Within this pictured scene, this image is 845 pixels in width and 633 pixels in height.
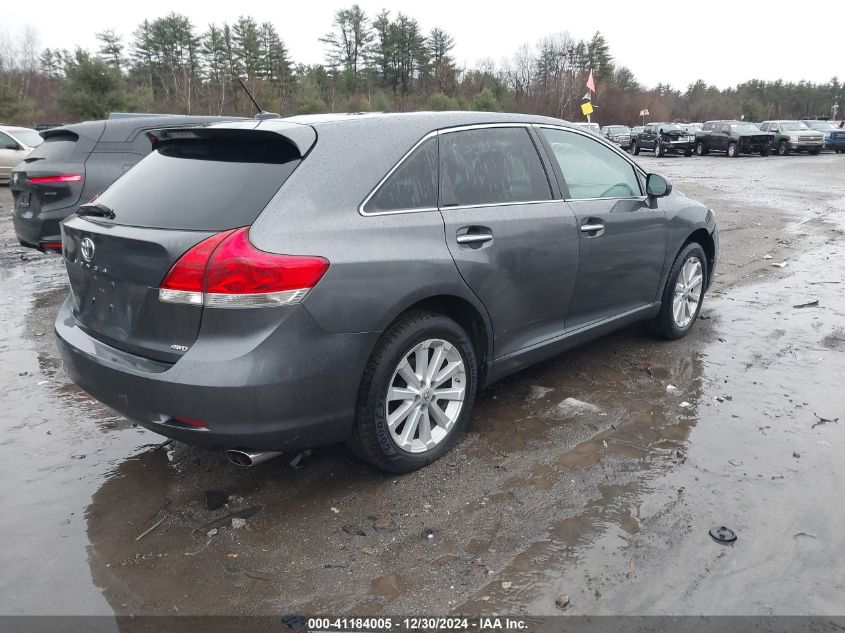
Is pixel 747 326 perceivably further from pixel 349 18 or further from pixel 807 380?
pixel 349 18

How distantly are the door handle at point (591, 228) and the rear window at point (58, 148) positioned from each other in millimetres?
5472

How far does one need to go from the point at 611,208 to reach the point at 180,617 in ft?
11.1

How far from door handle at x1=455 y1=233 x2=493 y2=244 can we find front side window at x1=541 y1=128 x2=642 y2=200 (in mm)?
933

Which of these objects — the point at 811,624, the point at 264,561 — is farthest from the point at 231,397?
the point at 811,624

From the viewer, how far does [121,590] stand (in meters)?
2.55

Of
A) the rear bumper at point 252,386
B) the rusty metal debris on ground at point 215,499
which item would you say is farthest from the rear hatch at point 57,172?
the rusty metal debris on ground at point 215,499

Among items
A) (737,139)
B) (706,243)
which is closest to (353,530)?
(706,243)

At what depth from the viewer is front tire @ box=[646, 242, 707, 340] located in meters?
5.07

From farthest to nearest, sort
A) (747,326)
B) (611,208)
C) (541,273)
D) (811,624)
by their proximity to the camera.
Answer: (747,326) → (611,208) → (541,273) → (811,624)

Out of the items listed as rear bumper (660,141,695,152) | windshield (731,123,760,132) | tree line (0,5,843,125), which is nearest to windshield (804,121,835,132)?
windshield (731,123,760,132)

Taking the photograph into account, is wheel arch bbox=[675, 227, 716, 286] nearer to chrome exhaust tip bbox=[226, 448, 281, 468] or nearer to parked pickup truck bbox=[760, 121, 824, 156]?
chrome exhaust tip bbox=[226, 448, 281, 468]

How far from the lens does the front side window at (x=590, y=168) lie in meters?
4.18

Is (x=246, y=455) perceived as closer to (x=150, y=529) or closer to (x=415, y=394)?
(x=150, y=529)

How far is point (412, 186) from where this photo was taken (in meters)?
3.26
